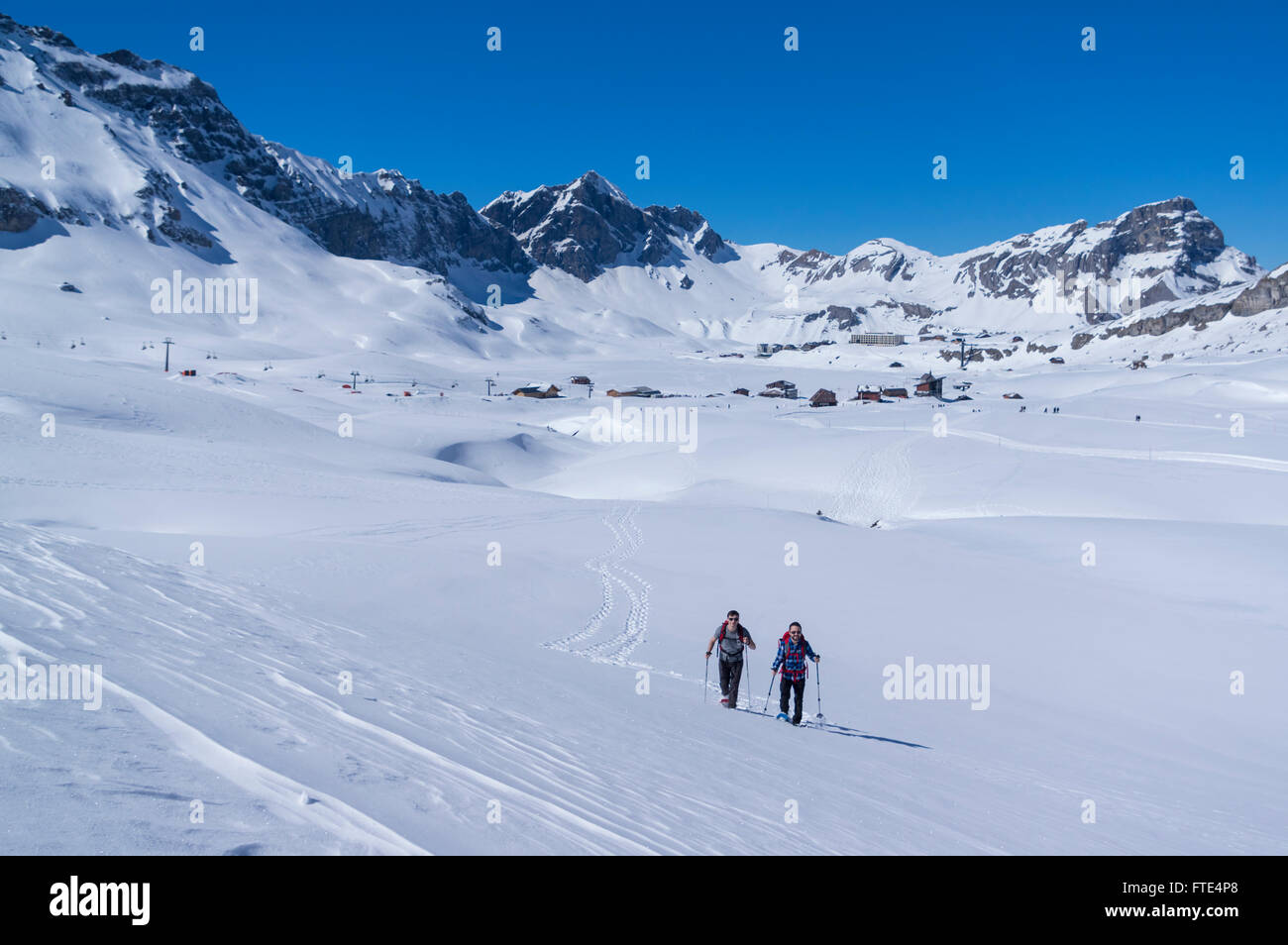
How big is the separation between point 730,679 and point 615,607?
580cm

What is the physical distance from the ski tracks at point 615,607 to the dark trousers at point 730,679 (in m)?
2.25

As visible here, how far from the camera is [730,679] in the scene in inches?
421

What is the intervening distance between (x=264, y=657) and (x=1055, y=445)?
45486 mm

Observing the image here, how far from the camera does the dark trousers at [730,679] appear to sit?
10.6m

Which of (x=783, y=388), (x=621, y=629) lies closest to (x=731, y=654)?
(x=621, y=629)

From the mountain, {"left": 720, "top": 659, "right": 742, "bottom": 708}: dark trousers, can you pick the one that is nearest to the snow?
{"left": 720, "top": 659, "right": 742, "bottom": 708}: dark trousers

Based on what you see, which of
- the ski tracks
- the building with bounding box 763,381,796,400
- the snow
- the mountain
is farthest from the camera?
the mountain

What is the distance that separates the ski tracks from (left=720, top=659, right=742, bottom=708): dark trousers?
7.37ft

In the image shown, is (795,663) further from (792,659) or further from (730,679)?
(730,679)

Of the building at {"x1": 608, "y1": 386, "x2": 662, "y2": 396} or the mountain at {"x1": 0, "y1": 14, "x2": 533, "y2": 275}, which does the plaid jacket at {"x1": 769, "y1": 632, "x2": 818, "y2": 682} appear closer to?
the building at {"x1": 608, "y1": 386, "x2": 662, "y2": 396}

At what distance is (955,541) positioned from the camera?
25.9 metres

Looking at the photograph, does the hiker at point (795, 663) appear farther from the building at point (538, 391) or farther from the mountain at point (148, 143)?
the mountain at point (148, 143)

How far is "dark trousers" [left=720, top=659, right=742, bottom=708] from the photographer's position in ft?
34.7

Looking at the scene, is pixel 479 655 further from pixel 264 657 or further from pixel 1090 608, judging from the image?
pixel 1090 608
